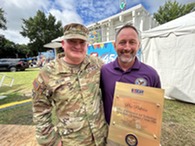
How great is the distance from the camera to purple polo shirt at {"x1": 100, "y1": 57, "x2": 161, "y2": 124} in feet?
4.00

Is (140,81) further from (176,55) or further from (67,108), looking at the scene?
(176,55)

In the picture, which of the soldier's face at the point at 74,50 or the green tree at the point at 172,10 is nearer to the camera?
the soldier's face at the point at 74,50

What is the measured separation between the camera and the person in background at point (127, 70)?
123cm

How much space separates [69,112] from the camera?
3.80 ft

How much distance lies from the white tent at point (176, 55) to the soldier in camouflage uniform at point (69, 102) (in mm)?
4140

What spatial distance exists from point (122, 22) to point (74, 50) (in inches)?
408

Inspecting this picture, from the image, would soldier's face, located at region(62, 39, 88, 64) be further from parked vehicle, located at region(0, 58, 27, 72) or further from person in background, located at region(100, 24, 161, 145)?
parked vehicle, located at region(0, 58, 27, 72)

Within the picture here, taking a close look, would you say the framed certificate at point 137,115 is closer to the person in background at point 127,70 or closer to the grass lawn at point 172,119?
the person in background at point 127,70

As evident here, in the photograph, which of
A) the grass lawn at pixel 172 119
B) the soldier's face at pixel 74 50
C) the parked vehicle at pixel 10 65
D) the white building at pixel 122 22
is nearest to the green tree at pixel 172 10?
the white building at pixel 122 22

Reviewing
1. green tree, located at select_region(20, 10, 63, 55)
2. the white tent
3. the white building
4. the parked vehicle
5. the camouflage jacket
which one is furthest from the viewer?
green tree, located at select_region(20, 10, 63, 55)

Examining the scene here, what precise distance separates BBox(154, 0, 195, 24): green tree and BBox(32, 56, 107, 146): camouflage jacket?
23.6 m

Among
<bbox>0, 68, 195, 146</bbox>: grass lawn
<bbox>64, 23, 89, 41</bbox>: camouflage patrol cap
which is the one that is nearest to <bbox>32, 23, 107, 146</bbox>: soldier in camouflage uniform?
<bbox>64, 23, 89, 41</bbox>: camouflage patrol cap

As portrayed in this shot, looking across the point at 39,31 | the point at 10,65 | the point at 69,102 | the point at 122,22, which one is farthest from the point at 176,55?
the point at 39,31

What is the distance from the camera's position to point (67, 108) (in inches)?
45.7
